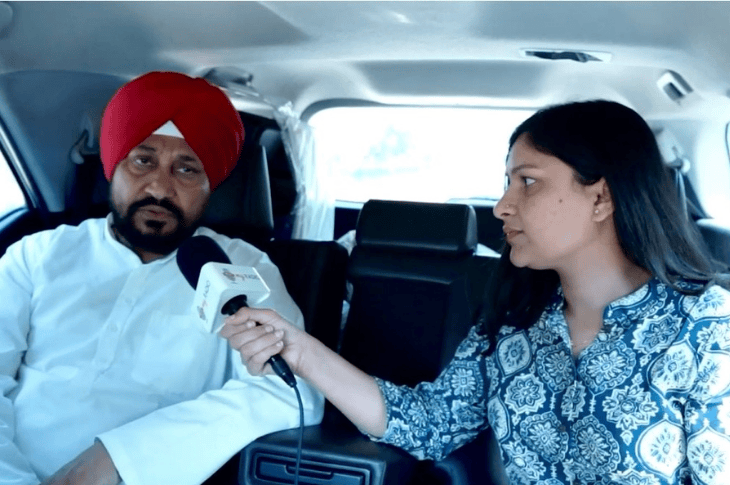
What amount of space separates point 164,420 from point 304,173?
1849mm

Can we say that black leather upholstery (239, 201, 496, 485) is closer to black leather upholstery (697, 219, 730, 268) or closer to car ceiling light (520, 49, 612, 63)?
car ceiling light (520, 49, 612, 63)

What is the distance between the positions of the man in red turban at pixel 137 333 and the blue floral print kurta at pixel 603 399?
1.08 ft

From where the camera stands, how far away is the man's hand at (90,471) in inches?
59.0

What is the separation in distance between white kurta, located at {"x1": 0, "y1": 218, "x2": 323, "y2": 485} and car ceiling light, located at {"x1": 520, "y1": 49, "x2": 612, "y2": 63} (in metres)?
1.23

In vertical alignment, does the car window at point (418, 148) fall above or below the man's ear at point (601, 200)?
above

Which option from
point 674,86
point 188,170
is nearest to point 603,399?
point 188,170

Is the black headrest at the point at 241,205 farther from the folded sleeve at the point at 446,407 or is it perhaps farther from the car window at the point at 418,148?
the car window at the point at 418,148

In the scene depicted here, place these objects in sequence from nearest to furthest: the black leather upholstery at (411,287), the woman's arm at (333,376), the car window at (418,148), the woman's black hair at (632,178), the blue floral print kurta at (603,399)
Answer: the blue floral print kurta at (603,399), the woman's black hair at (632,178), the woman's arm at (333,376), the black leather upholstery at (411,287), the car window at (418,148)

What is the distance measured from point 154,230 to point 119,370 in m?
0.37

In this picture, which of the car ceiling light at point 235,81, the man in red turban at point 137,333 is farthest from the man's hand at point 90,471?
the car ceiling light at point 235,81

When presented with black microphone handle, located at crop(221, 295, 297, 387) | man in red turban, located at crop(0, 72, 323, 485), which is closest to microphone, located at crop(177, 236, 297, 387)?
black microphone handle, located at crop(221, 295, 297, 387)

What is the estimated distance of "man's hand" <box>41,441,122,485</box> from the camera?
150 cm

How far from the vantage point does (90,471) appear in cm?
151

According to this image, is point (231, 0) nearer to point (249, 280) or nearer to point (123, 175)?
point (123, 175)
